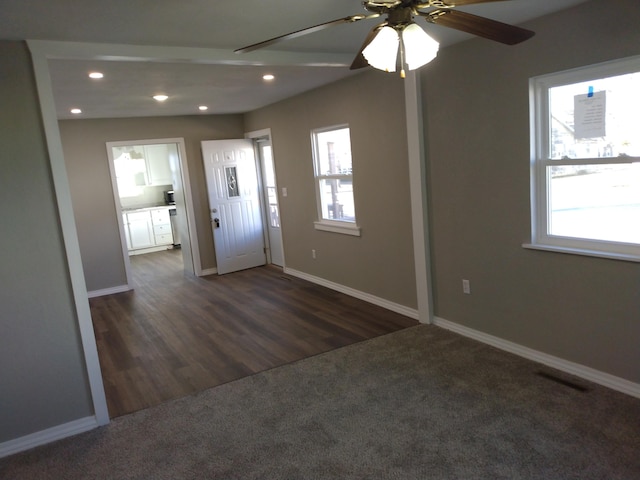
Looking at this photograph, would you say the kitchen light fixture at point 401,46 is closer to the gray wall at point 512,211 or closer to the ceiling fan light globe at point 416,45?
the ceiling fan light globe at point 416,45

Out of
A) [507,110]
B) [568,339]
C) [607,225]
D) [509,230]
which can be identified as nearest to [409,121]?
[507,110]

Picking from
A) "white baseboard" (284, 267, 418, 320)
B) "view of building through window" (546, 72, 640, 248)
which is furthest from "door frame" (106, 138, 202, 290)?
"view of building through window" (546, 72, 640, 248)

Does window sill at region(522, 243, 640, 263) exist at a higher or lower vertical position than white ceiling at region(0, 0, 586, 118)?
lower

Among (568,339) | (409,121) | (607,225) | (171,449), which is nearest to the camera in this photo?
(171,449)

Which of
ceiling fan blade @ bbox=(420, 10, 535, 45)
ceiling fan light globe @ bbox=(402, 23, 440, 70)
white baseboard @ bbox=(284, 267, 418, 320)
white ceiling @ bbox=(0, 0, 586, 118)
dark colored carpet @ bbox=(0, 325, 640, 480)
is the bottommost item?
dark colored carpet @ bbox=(0, 325, 640, 480)

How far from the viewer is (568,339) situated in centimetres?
323

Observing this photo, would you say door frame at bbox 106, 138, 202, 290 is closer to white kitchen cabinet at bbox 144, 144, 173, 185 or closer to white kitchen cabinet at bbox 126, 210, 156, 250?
white kitchen cabinet at bbox 126, 210, 156, 250

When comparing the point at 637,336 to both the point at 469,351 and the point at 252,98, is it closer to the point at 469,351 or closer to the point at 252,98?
the point at 469,351

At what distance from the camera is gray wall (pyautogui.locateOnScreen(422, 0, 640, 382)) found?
287cm

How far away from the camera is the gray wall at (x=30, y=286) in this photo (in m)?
2.77

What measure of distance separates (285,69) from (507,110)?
74.6 inches

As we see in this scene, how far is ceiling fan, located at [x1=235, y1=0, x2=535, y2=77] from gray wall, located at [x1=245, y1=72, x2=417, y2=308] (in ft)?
7.79

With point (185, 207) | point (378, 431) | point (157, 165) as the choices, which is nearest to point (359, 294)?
point (378, 431)

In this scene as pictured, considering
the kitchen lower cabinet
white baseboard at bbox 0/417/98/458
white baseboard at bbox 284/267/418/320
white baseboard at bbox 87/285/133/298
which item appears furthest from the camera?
the kitchen lower cabinet
